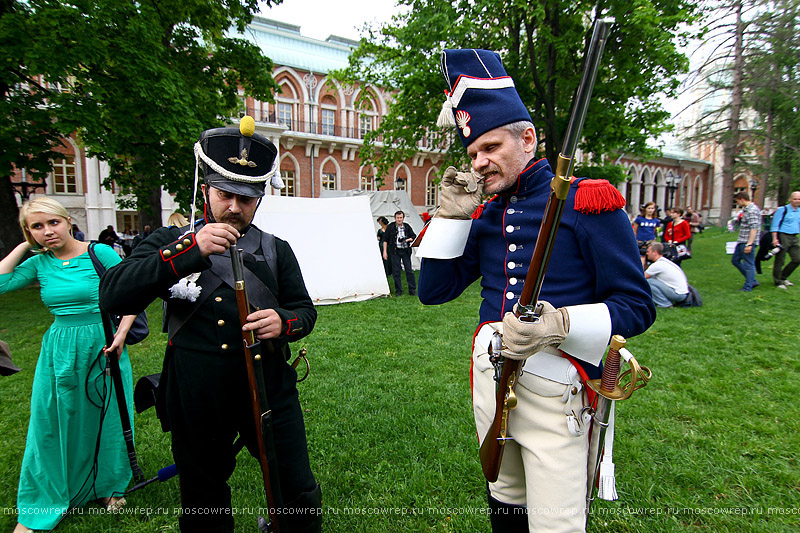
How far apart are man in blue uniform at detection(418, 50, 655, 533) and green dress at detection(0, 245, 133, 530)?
2.68 meters

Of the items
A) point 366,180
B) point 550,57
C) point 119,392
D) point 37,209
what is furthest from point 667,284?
point 366,180

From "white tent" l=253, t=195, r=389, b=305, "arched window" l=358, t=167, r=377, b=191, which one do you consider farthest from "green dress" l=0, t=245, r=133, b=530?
"arched window" l=358, t=167, r=377, b=191

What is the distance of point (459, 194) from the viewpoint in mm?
1699

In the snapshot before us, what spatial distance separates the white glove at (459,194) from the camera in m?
1.64

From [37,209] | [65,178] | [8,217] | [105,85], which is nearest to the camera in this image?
[37,209]

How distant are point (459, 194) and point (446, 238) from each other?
0.60 feet

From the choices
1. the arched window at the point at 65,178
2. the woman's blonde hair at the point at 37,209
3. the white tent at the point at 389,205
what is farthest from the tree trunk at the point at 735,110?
the arched window at the point at 65,178

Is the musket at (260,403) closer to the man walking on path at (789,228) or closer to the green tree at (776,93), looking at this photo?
the man walking on path at (789,228)

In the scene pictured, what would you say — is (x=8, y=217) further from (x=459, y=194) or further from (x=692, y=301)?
(x=692, y=301)

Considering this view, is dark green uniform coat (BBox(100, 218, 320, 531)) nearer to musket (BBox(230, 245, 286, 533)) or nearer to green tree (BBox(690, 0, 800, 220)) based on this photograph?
musket (BBox(230, 245, 286, 533))

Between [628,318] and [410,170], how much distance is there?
3525cm

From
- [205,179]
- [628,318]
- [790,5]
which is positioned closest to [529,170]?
[628,318]

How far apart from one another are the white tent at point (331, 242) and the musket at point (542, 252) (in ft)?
28.1

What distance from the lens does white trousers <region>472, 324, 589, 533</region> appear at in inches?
58.6
